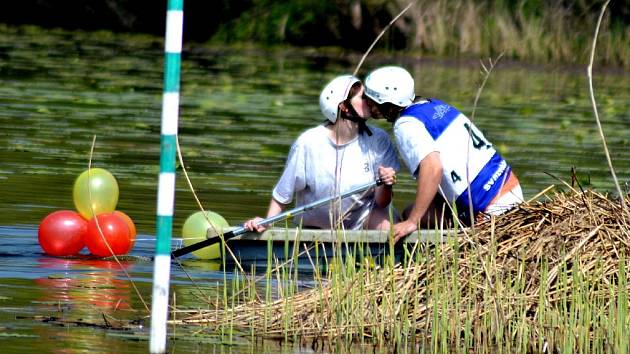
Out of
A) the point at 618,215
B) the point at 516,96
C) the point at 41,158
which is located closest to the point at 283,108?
the point at 516,96

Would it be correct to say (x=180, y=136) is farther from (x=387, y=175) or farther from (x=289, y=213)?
(x=387, y=175)

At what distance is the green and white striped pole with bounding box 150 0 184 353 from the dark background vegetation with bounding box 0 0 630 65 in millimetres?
25811

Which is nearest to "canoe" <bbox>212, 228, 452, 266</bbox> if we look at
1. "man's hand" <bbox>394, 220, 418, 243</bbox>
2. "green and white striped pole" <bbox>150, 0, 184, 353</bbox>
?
"man's hand" <bbox>394, 220, 418, 243</bbox>

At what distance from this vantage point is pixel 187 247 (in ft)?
33.2

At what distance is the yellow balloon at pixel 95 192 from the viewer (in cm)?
1073

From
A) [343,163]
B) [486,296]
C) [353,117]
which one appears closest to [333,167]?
[343,163]

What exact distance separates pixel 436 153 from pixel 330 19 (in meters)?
27.5

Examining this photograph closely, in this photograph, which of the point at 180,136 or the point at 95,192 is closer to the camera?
the point at 95,192

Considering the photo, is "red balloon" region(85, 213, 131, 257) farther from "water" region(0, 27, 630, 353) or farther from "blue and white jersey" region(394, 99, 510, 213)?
"blue and white jersey" region(394, 99, 510, 213)

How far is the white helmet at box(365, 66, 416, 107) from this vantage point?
943cm

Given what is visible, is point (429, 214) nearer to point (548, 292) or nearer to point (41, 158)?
point (548, 292)

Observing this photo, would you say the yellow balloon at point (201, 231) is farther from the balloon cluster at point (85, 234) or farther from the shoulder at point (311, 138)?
the shoulder at point (311, 138)

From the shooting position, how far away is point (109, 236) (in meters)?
10.4

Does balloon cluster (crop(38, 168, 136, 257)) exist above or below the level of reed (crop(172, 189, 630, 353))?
above
